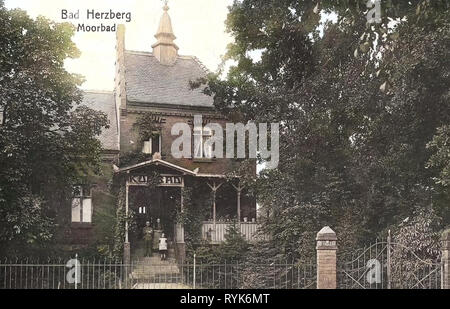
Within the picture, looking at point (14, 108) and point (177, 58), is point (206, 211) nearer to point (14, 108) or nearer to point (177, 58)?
point (177, 58)

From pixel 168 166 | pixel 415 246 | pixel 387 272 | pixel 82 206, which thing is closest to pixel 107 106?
pixel 168 166

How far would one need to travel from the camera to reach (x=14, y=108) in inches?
585

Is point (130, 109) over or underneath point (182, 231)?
over

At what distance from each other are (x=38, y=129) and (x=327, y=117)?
319 inches

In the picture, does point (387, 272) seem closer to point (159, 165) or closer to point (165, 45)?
point (159, 165)

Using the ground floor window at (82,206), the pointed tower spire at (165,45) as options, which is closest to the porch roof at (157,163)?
the ground floor window at (82,206)

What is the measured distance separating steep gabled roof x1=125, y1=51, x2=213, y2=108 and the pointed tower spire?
0.17 m

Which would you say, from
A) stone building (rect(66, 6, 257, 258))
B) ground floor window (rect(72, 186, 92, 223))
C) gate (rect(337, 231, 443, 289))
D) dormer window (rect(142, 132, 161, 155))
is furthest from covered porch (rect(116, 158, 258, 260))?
gate (rect(337, 231, 443, 289))

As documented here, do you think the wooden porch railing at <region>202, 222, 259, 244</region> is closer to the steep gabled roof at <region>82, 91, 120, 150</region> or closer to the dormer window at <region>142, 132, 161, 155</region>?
the dormer window at <region>142, 132, 161, 155</region>

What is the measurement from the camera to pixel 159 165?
16859 mm

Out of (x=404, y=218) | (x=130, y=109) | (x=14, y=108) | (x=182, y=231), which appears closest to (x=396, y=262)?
(x=404, y=218)

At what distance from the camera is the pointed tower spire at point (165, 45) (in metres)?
16.6

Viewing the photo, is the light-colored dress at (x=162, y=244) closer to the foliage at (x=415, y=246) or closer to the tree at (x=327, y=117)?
the tree at (x=327, y=117)
